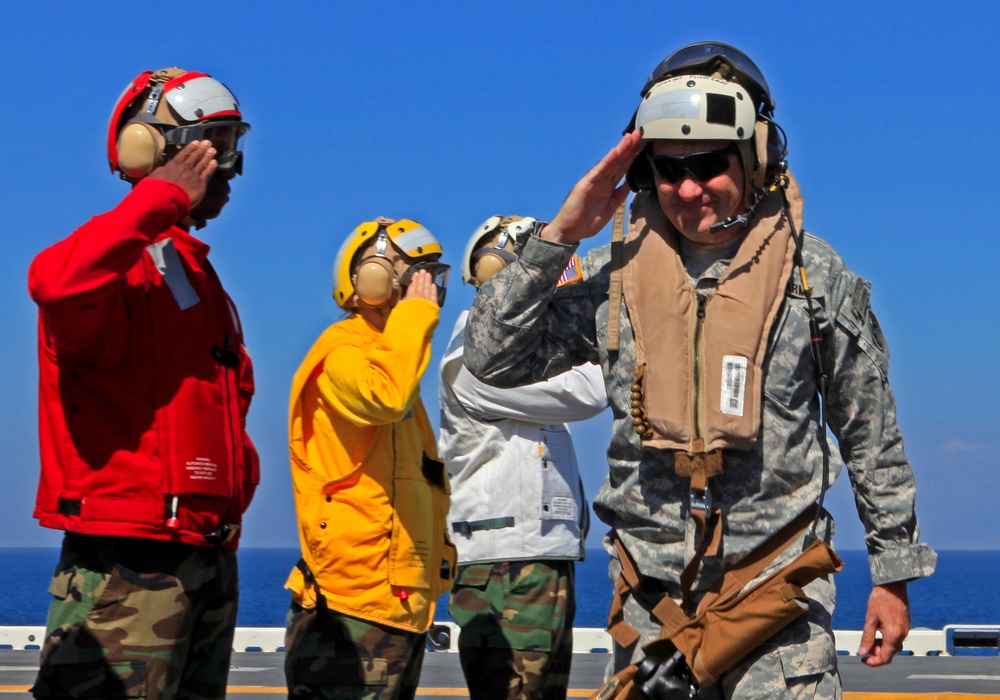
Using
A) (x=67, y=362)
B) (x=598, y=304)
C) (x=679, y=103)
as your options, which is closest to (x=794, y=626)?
(x=598, y=304)

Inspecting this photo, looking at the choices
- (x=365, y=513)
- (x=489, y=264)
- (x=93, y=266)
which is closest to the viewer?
(x=93, y=266)

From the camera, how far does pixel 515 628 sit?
675 cm

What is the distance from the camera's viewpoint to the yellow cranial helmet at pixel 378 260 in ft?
21.0

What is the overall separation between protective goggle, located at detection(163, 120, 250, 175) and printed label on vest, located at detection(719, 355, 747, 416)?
1791 millimetres

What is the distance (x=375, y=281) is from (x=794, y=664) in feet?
9.80

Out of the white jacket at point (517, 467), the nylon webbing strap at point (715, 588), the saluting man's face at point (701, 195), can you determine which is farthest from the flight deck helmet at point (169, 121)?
the white jacket at point (517, 467)

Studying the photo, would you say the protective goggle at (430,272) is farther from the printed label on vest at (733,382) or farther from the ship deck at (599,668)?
the ship deck at (599,668)

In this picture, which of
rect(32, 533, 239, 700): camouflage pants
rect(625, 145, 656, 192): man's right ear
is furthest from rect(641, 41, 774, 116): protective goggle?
rect(32, 533, 239, 700): camouflage pants

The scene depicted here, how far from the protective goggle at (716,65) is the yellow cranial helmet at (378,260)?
214cm

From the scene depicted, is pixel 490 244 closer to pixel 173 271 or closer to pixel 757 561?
pixel 173 271

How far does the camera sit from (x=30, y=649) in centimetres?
1280

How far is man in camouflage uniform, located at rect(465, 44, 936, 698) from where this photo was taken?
162 inches

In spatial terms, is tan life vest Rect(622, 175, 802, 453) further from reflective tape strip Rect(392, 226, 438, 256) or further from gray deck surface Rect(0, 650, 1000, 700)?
gray deck surface Rect(0, 650, 1000, 700)

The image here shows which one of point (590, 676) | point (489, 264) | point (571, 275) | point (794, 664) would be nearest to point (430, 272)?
point (489, 264)
